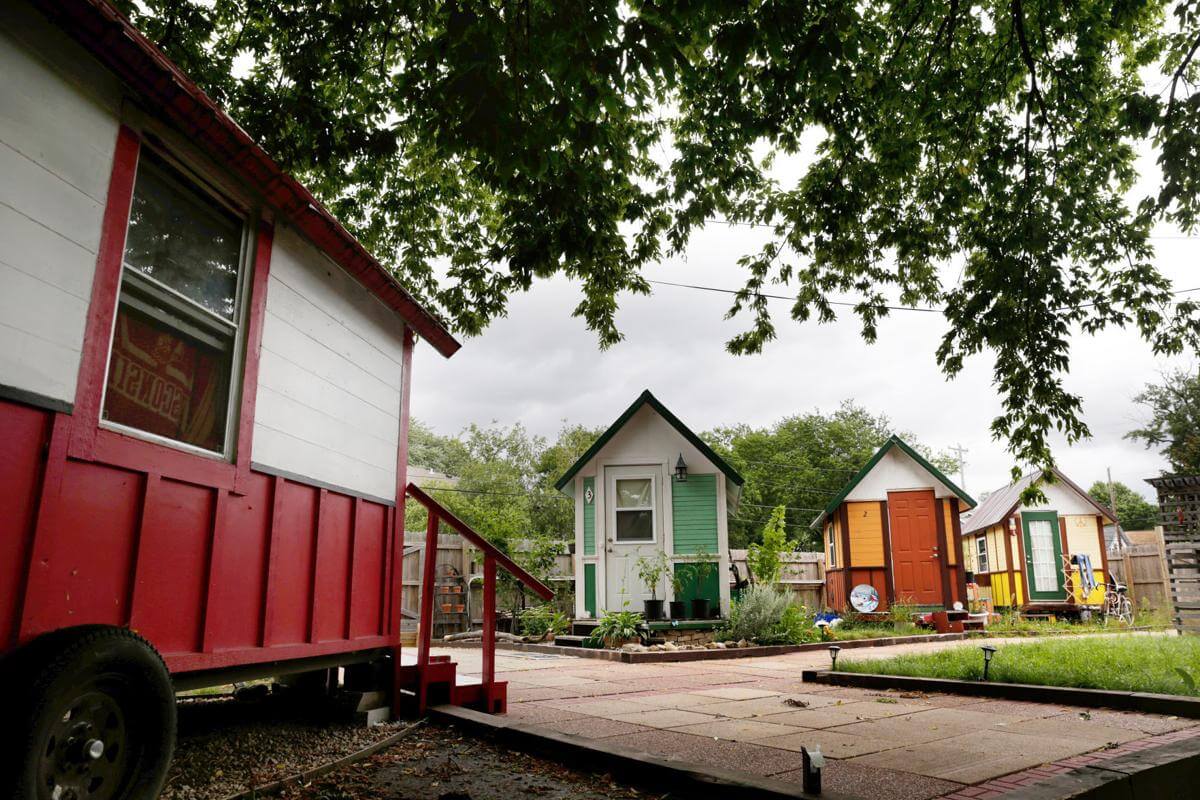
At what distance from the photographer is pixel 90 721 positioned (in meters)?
2.40

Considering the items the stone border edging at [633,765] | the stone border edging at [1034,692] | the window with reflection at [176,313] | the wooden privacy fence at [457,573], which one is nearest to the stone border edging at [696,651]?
the wooden privacy fence at [457,573]

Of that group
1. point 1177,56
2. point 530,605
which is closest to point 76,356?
point 1177,56

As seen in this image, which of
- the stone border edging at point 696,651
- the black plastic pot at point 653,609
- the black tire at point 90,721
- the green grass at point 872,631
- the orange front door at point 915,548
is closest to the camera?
the black tire at point 90,721

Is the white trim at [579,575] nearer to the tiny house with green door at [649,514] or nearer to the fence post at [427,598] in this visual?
the tiny house with green door at [649,514]

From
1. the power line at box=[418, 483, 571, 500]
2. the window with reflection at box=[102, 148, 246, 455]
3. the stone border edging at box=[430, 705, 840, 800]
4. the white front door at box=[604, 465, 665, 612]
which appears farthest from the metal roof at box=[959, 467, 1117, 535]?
the power line at box=[418, 483, 571, 500]

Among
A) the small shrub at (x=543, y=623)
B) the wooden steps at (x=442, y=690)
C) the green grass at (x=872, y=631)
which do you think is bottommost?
the green grass at (x=872, y=631)

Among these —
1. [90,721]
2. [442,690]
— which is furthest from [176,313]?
[442,690]

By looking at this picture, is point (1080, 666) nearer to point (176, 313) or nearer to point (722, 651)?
point (722, 651)

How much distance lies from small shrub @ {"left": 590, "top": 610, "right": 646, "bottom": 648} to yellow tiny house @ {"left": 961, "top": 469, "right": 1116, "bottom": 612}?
12.6 meters

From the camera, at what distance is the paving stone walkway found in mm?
3510

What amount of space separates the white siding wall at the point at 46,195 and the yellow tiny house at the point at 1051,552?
71.2ft

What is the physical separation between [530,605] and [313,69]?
499 inches

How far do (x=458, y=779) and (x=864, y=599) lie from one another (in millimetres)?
15331

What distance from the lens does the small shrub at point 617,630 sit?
11.5 meters
